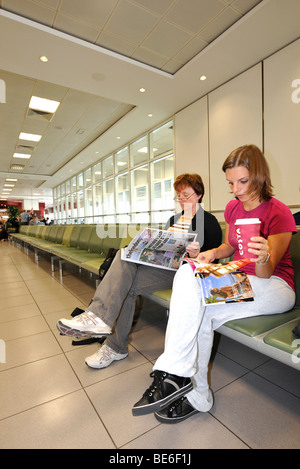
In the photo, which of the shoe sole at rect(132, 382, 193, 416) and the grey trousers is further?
the grey trousers

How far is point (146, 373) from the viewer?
1365 mm

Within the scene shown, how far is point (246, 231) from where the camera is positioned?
0.79m

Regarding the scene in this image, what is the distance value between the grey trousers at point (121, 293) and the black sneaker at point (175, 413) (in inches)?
19.0

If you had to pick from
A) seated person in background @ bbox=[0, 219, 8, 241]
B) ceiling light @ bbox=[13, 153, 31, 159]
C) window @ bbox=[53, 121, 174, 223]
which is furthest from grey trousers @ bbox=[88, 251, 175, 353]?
seated person in background @ bbox=[0, 219, 8, 241]

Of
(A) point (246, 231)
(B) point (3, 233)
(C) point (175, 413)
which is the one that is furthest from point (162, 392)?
(B) point (3, 233)

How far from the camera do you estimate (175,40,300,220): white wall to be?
333cm

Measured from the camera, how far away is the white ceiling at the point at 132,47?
2.78 metres

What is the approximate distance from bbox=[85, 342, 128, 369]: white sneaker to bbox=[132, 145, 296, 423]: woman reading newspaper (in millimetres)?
486

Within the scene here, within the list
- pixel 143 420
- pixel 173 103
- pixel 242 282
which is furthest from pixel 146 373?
pixel 173 103

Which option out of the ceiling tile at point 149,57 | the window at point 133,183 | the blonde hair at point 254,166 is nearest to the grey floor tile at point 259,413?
the blonde hair at point 254,166

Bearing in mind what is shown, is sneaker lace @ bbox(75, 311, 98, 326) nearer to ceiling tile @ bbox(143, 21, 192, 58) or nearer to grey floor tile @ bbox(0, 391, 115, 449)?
grey floor tile @ bbox(0, 391, 115, 449)

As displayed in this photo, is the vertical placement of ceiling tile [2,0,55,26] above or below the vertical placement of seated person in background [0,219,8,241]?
above
